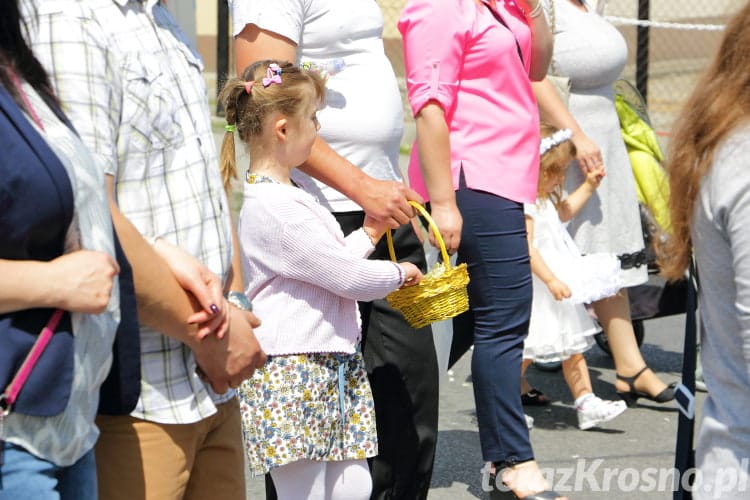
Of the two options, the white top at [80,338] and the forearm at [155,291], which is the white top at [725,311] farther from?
the white top at [80,338]

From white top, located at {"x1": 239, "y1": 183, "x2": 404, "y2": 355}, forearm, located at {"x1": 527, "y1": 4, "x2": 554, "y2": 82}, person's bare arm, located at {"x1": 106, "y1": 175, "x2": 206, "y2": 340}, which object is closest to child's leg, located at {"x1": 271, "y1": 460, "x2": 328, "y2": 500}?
white top, located at {"x1": 239, "y1": 183, "x2": 404, "y2": 355}

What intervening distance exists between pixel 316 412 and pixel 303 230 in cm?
47

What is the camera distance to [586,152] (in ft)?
16.0

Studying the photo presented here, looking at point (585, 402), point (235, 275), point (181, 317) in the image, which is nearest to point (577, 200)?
point (585, 402)

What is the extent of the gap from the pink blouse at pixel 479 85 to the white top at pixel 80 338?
1.88 metres

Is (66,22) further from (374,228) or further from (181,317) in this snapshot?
(374,228)

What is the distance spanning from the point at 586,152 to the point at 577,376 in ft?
3.07

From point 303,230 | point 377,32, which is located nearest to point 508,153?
point 377,32

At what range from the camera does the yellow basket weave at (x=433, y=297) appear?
3.11 meters

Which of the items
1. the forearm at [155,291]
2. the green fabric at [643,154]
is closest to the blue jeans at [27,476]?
the forearm at [155,291]

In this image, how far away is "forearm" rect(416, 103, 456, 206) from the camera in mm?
3586

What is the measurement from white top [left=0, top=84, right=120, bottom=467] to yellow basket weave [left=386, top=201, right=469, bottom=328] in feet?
4.42

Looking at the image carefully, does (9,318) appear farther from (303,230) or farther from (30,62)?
(303,230)

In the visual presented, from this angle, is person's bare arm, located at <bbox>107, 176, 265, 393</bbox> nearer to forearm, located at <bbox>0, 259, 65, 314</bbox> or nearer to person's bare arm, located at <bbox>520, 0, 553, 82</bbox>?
forearm, located at <bbox>0, 259, 65, 314</bbox>
